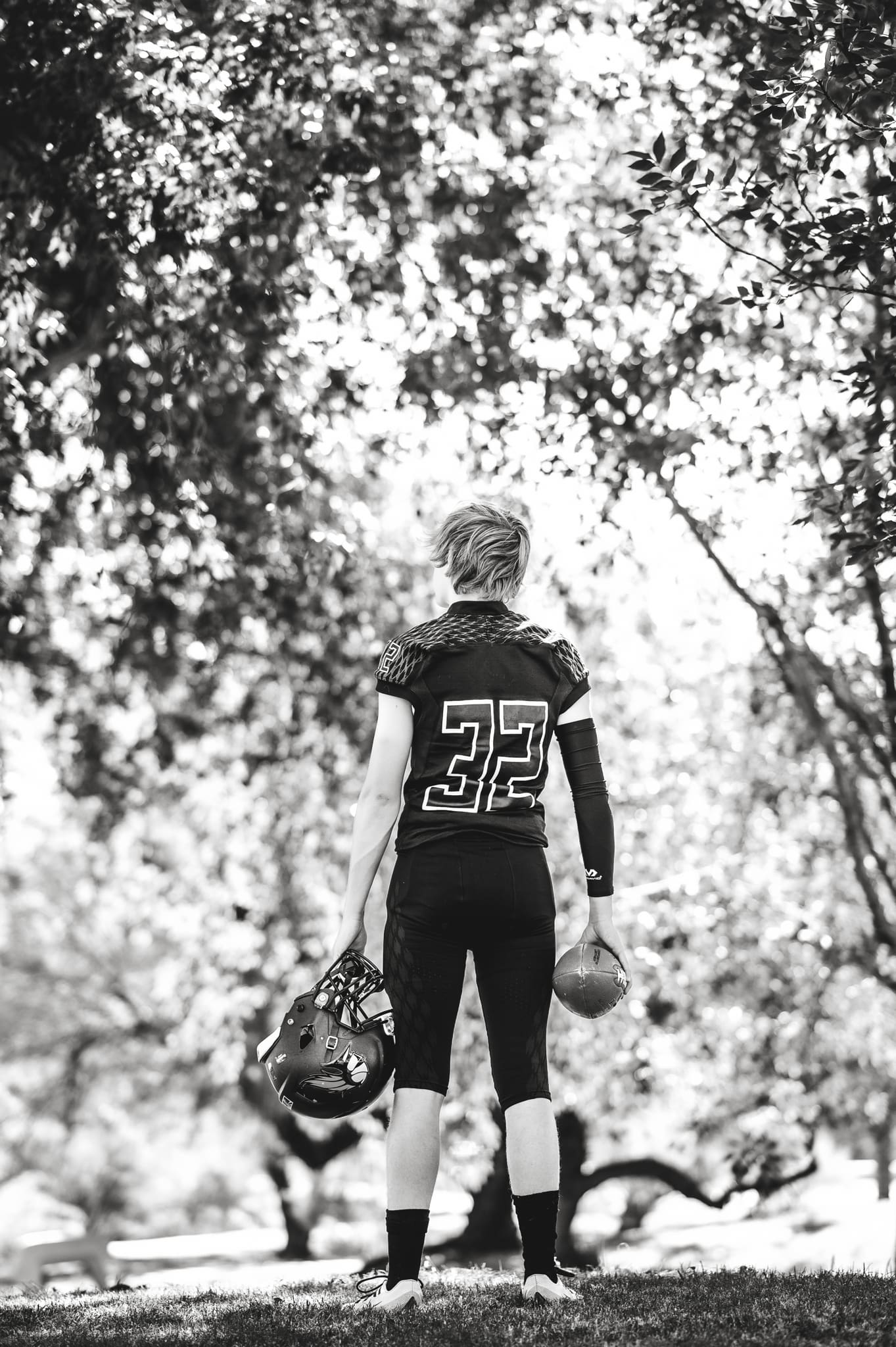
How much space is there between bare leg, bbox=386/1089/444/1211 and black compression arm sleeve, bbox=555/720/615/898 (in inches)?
30.4

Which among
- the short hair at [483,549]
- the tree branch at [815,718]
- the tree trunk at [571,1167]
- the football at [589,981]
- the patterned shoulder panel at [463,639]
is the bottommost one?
the tree trunk at [571,1167]

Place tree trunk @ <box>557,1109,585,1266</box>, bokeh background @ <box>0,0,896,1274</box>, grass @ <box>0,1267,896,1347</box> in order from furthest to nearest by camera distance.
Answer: tree trunk @ <box>557,1109,585,1266</box> < bokeh background @ <box>0,0,896,1274</box> < grass @ <box>0,1267,896,1347</box>

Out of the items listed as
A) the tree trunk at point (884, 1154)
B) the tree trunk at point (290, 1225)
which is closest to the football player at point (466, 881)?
the tree trunk at point (290, 1225)

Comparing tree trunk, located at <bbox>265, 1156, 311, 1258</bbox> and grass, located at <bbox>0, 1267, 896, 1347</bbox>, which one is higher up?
grass, located at <bbox>0, 1267, 896, 1347</bbox>

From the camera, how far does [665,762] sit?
1363 cm

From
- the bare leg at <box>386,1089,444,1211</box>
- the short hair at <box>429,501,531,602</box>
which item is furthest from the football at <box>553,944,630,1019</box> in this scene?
the short hair at <box>429,501,531,602</box>

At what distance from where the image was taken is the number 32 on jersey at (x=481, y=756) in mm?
3346

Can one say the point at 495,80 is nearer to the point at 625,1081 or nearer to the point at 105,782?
the point at 105,782

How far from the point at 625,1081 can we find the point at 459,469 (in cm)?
693

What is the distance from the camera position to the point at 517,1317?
3.13 metres

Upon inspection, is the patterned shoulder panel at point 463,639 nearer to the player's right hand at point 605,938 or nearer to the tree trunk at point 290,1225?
the player's right hand at point 605,938

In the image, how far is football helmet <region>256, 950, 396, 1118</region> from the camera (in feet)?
10.9

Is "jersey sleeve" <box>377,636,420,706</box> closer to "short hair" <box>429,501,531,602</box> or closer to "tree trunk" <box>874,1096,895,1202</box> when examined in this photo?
"short hair" <box>429,501,531,602</box>

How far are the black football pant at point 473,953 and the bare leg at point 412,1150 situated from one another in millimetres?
55
